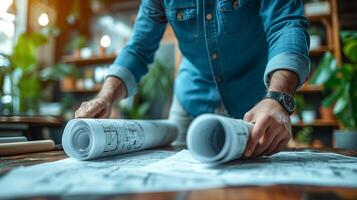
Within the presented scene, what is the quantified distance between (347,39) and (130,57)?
3.77 feet

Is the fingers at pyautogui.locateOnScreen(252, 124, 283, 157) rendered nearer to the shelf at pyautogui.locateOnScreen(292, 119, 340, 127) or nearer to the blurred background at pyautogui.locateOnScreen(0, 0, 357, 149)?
the blurred background at pyautogui.locateOnScreen(0, 0, 357, 149)

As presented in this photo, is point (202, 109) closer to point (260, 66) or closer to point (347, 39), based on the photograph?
point (260, 66)

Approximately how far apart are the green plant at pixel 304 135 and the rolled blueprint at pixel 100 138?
216 cm

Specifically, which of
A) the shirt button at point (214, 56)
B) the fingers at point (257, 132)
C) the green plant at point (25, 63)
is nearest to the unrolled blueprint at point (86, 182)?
the fingers at point (257, 132)

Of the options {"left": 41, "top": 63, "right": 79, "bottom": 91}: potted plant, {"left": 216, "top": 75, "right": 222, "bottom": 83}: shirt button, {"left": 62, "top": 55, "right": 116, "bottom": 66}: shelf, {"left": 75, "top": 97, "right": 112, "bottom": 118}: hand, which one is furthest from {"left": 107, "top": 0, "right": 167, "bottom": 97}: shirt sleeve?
{"left": 41, "top": 63, "right": 79, "bottom": 91}: potted plant

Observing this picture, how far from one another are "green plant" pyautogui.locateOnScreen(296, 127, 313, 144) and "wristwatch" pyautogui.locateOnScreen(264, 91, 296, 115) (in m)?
2.15

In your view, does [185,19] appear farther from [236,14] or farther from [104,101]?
[104,101]

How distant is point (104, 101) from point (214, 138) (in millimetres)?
371

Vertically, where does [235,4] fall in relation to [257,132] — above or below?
above

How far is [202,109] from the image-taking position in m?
0.92

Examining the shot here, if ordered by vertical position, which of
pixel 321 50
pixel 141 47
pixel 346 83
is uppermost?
pixel 321 50

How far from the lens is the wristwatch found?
1.53ft

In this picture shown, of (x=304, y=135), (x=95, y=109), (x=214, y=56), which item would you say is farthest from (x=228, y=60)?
(x=304, y=135)

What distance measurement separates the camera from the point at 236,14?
0.72 metres
